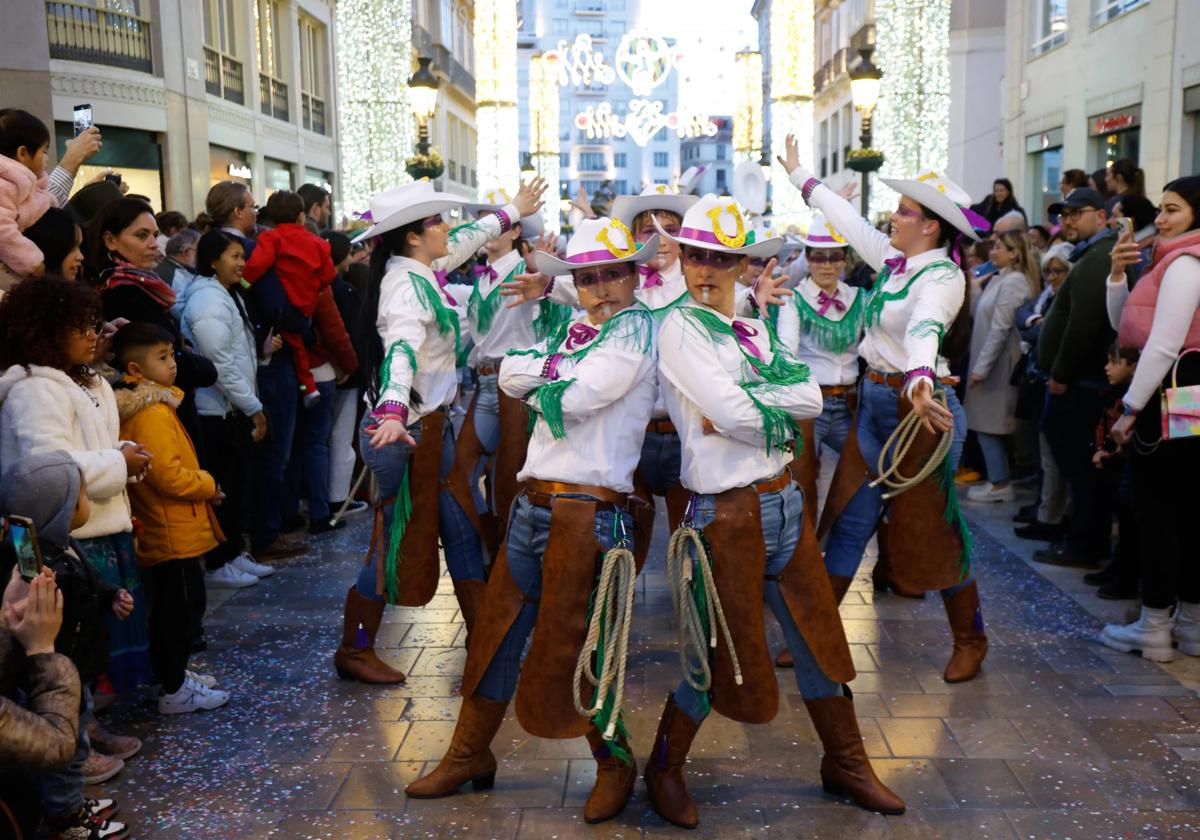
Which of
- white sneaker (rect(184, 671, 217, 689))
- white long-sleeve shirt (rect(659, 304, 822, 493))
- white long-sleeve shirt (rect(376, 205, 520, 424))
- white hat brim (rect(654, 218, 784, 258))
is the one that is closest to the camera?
white long-sleeve shirt (rect(659, 304, 822, 493))

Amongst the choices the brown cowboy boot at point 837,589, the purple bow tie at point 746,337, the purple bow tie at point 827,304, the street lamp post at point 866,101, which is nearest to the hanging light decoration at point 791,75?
the street lamp post at point 866,101

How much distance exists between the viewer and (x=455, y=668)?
5.02 m

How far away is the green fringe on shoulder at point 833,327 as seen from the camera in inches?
222

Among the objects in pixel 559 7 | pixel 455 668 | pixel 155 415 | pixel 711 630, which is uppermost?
pixel 559 7

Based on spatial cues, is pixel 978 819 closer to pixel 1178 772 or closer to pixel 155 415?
pixel 1178 772

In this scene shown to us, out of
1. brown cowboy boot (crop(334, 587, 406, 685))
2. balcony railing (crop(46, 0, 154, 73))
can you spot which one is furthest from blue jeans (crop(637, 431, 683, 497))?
balcony railing (crop(46, 0, 154, 73))

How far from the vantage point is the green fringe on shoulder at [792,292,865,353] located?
5.64 m

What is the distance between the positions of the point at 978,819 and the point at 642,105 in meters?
34.8

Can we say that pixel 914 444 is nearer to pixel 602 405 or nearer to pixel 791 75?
pixel 602 405

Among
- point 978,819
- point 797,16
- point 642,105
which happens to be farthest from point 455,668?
point 642,105

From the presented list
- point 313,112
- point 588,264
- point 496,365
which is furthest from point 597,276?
point 313,112

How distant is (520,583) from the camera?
141 inches

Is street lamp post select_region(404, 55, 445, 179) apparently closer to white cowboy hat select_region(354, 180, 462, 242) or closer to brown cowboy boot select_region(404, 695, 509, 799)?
white cowboy hat select_region(354, 180, 462, 242)

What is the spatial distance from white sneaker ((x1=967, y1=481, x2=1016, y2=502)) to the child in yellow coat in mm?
5596
